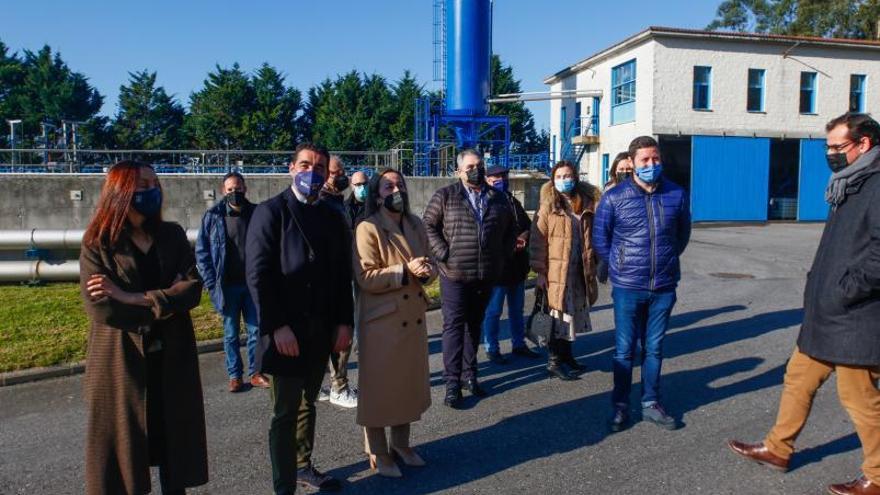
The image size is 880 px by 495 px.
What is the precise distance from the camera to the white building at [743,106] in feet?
90.5

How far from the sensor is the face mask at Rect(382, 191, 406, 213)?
4.37 m

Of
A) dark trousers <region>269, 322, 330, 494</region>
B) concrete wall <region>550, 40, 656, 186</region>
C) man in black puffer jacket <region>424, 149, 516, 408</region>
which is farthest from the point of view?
concrete wall <region>550, 40, 656, 186</region>

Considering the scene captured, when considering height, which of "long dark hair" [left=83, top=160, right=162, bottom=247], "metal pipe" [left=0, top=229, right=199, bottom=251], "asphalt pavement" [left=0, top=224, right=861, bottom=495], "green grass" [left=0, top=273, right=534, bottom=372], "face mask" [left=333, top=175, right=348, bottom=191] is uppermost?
"face mask" [left=333, top=175, right=348, bottom=191]

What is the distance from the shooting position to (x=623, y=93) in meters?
30.1

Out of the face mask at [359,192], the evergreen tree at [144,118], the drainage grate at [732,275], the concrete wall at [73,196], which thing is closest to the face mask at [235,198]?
the face mask at [359,192]

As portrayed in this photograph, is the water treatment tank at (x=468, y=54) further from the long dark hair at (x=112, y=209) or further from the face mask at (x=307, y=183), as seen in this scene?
the long dark hair at (x=112, y=209)

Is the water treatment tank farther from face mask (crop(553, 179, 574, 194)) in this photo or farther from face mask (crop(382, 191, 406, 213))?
face mask (crop(382, 191, 406, 213))

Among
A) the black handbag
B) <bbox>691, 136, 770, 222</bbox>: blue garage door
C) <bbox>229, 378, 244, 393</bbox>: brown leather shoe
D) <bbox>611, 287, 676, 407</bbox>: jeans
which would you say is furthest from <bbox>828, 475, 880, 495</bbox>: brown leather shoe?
<bbox>691, 136, 770, 222</bbox>: blue garage door

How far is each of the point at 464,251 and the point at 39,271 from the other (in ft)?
26.8

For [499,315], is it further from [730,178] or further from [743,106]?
[743,106]

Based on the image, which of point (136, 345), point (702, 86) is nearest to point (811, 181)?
point (702, 86)

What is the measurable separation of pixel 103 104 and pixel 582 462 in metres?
59.3

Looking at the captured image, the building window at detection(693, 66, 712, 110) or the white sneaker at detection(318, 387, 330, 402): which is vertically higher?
the building window at detection(693, 66, 712, 110)

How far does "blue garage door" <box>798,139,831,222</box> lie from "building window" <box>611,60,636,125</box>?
7.59 metres
